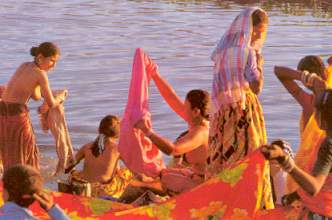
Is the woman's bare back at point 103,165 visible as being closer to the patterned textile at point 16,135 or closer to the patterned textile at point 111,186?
the patterned textile at point 111,186

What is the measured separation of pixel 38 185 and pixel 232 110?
2.49 metres

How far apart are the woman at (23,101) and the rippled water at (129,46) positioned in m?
2.85

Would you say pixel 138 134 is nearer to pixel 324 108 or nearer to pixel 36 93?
pixel 36 93

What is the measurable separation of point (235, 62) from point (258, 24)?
0.35 meters

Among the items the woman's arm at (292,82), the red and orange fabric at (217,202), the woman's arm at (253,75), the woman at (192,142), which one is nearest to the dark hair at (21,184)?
the red and orange fabric at (217,202)

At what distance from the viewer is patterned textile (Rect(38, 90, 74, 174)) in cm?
1122

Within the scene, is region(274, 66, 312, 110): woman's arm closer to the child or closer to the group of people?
the group of people

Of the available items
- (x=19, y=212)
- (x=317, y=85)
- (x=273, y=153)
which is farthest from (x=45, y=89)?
(x=273, y=153)

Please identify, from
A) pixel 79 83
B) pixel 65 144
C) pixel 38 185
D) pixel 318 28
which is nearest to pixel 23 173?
pixel 38 185

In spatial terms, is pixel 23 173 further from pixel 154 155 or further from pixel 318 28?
pixel 318 28

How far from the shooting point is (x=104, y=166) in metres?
10.2

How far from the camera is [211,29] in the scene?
1236 inches

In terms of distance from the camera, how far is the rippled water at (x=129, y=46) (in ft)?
58.3

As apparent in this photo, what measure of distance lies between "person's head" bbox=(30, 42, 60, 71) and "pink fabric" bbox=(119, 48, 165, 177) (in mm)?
1714
